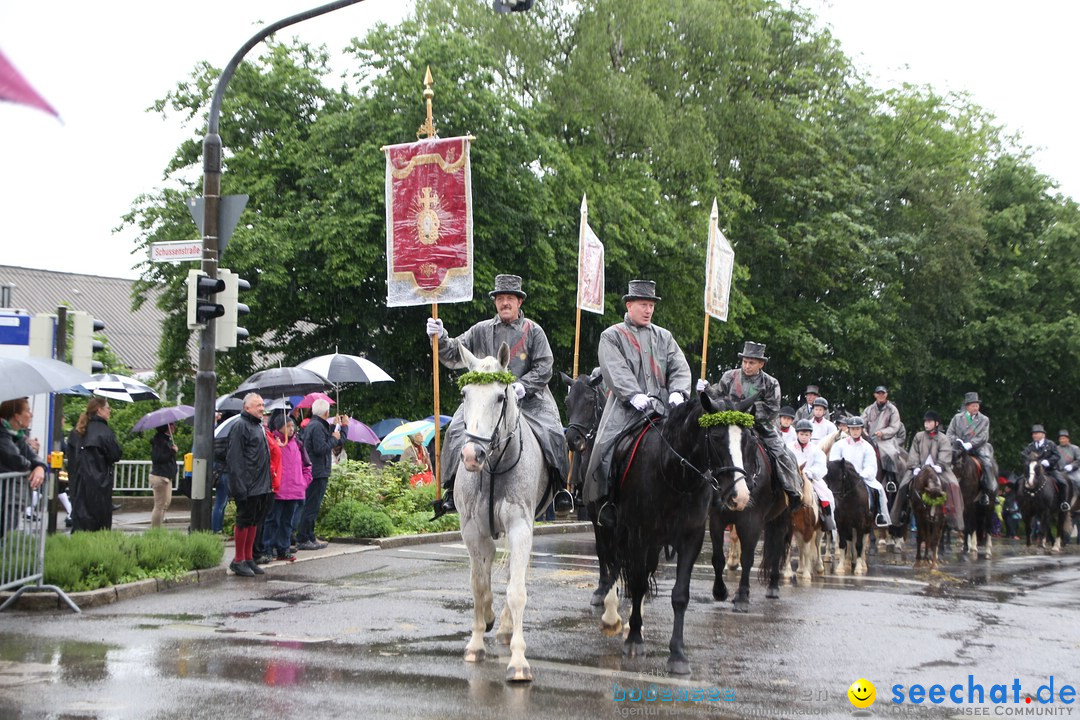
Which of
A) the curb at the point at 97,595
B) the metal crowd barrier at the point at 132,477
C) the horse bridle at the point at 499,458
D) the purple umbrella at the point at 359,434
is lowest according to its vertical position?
the curb at the point at 97,595

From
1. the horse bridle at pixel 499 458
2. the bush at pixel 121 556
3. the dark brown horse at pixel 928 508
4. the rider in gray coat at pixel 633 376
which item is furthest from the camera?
the dark brown horse at pixel 928 508

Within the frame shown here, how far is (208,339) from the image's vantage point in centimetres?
1529

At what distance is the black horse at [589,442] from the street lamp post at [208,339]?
4.85 metres

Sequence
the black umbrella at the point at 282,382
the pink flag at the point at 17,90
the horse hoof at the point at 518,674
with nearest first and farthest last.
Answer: the pink flag at the point at 17,90, the horse hoof at the point at 518,674, the black umbrella at the point at 282,382

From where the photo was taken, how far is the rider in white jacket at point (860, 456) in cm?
1875

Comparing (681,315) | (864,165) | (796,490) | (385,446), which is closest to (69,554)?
(796,490)

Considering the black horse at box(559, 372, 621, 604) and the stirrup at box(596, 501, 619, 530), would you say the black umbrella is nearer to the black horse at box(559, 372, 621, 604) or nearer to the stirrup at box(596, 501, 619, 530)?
the black horse at box(559, 372, 621, 604)

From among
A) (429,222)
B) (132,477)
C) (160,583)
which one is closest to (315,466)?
(160,583)

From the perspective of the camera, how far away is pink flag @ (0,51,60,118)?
2299mm

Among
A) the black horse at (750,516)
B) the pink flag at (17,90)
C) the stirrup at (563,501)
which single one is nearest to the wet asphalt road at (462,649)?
the black horse at (750,516)

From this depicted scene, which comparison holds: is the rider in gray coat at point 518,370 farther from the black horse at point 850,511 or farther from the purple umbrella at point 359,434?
the purple umbrella at point 359,434

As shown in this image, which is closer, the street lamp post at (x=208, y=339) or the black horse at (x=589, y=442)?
the black horse at (x=589, y=442)

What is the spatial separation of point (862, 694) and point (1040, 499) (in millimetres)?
20939

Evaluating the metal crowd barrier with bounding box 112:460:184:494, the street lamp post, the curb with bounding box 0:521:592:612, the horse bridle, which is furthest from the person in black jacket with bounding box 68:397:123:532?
the metal crowd barrier with bounding box 112:460:184:494
